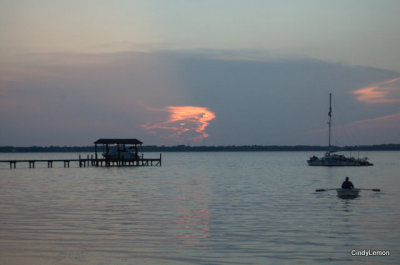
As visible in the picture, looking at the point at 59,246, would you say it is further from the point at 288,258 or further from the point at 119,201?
the point at 119,201

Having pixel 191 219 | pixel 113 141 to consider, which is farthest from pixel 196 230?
pixel 113 141

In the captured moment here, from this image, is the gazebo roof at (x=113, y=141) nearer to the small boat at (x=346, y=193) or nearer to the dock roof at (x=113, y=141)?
the dock roof at (x=113, y=141)

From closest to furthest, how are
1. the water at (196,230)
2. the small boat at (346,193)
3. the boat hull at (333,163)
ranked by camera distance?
the water at (196,230), the small boat at (346,193), the boat hull at (333,163)

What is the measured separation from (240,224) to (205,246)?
6934 mm

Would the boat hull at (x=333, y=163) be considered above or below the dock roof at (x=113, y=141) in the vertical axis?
below

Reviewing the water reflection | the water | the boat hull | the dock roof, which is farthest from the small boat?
the boat hull

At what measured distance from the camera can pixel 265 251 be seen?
68.9 feet

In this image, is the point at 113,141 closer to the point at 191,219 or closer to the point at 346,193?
the point at 346,193

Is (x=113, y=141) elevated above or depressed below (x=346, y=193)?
above

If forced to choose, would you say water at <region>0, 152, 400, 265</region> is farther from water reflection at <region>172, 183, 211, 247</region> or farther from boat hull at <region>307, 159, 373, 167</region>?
boat hull at <region>307, 159, 373, 167</region>

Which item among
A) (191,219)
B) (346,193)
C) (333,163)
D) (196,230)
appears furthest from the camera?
(333,163)

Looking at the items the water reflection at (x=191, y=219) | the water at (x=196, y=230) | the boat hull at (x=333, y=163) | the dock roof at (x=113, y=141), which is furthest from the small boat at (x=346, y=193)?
the boat hull at (x=333, y=163)

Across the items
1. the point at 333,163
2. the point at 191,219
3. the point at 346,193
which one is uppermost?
the point at 333,163

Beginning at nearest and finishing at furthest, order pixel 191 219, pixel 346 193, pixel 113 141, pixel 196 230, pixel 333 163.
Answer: pixel 196 230 < pixel 191 219 < pixel 346 193 < pixel 113 141 < pixel 333 163
